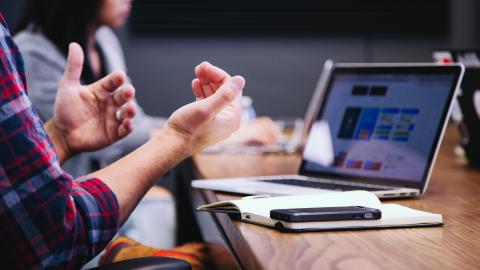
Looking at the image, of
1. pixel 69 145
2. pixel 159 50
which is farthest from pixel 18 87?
pixel 159 50

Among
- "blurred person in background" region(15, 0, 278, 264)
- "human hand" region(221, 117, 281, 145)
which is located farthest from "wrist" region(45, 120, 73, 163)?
"human hand" region(221, 117, 281, 145)

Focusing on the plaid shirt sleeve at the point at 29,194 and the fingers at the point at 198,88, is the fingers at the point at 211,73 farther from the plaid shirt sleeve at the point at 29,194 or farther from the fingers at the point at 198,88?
the plaid shirt sleeve at the point at 29,194

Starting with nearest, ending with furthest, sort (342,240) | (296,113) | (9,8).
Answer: (342,240), (9,8), (296,113)

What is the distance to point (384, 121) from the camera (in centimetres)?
158

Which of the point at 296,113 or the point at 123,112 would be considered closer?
the point at 123,112

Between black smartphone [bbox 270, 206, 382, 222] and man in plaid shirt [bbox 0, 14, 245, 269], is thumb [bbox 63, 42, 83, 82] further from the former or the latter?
black smartphone [bbox 270, 206, 382, 222]

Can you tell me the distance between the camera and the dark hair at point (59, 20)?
8.56ft

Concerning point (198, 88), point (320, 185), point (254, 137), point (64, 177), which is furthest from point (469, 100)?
point (64, 177)

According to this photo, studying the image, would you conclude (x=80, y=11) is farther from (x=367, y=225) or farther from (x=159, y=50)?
(x=367, y=225)

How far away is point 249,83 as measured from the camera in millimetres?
4367

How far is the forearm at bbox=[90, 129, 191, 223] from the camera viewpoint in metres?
1.17

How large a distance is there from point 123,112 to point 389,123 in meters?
0.62

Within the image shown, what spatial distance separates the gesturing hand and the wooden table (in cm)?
36

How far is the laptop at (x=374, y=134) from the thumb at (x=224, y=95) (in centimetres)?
22
